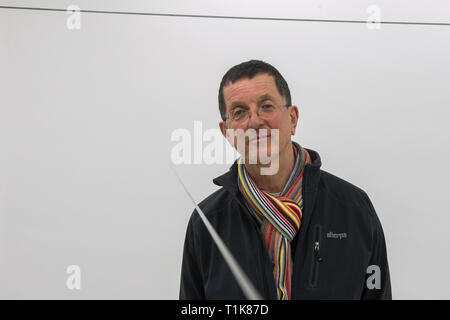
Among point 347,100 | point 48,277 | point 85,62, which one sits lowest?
point 48,277

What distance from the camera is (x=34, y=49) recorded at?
1.04m

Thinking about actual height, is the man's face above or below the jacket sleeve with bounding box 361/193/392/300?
above

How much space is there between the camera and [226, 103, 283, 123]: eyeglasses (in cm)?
63

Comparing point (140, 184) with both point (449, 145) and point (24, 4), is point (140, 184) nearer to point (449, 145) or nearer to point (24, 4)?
point (24, 4)

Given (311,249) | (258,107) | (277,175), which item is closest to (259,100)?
(258,107)

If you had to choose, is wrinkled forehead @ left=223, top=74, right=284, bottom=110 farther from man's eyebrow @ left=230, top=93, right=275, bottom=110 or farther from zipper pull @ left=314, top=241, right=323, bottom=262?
zipper pull @ left=314, top=241, right=323, bottom=262

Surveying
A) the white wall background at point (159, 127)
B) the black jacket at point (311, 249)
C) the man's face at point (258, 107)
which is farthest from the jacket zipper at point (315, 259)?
the white wall background at point (159, 127)

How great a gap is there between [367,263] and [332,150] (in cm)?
44

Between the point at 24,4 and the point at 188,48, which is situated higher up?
the point at 24,4

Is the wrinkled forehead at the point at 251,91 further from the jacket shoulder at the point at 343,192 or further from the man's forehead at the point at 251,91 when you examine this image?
the jacket shoulder at the point at 343,192

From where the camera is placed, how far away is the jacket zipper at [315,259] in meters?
0.60

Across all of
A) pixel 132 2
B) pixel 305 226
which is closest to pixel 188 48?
pixel 132 2

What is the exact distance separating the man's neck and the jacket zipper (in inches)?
3.5

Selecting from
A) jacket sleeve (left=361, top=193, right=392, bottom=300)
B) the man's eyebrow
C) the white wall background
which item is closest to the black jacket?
jacket sleeve (left=361, top=193, right=392, bottom=300)
